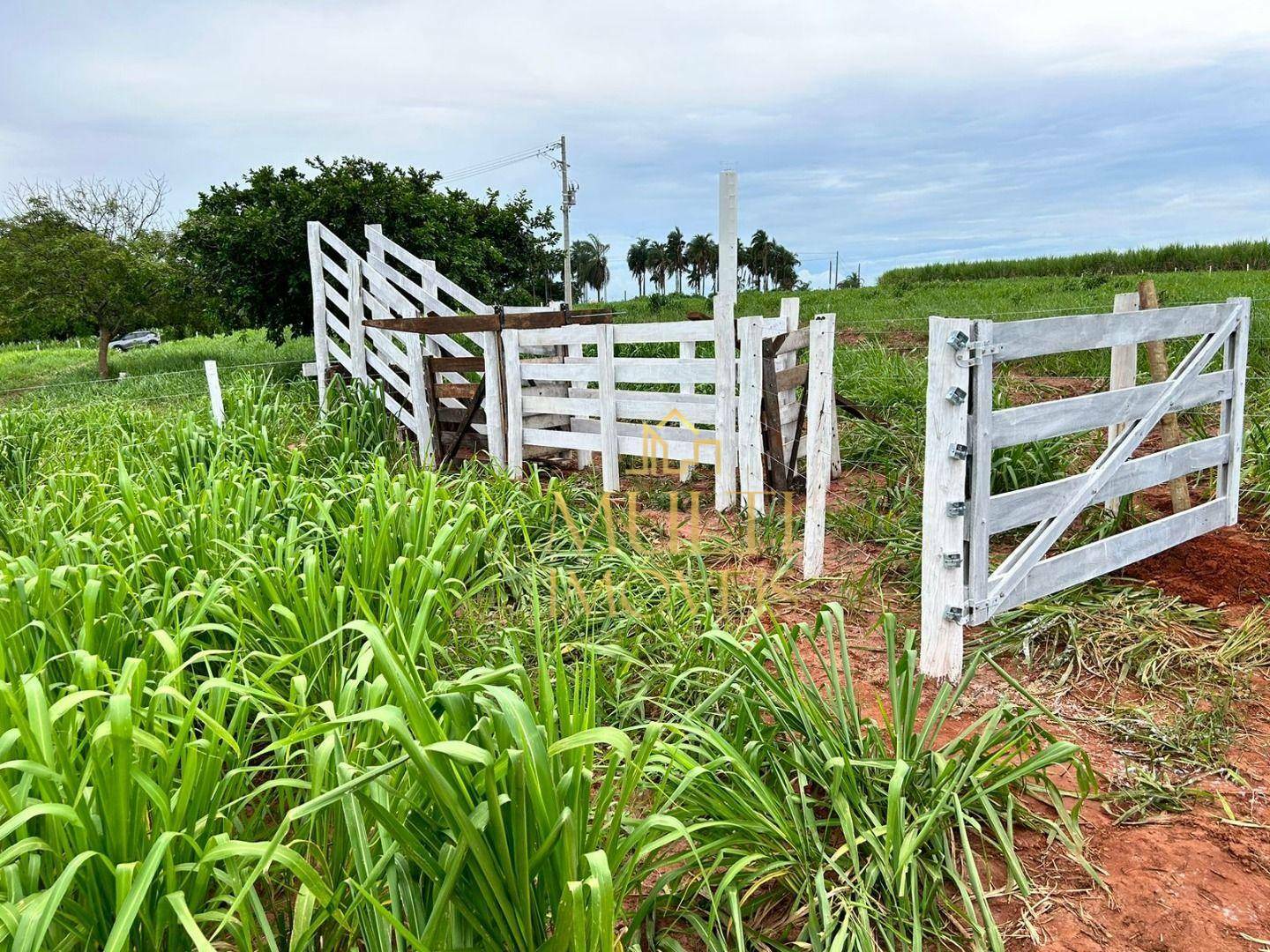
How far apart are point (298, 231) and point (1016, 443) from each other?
1433 cm

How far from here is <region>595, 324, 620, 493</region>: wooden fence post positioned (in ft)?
23.5

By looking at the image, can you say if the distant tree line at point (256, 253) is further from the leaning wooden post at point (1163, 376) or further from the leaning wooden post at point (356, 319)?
the leaning wooden post at point (1163, 376)

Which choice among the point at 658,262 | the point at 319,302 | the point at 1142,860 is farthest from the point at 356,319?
the point at 658,262

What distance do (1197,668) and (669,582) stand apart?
2.53 metres

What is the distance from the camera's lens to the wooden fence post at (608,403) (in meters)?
7.15

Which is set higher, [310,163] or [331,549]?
[310,163]

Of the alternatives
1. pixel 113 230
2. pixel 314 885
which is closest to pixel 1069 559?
pixel 314 885

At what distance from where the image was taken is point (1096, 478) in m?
4.49

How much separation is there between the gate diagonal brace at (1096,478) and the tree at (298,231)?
44.7 feet

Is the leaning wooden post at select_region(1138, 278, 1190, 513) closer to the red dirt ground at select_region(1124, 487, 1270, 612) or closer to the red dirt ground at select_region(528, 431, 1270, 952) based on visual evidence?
the red dirt ground at select_region(1124, 487, 1270, 612)

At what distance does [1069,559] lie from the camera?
4.45 m

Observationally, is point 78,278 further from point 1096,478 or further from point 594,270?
point 594,270

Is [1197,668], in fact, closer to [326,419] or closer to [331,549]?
[331,549]

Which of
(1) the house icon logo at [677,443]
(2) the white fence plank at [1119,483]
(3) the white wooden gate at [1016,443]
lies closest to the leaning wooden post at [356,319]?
(1) the house icon logo at [677,443]
